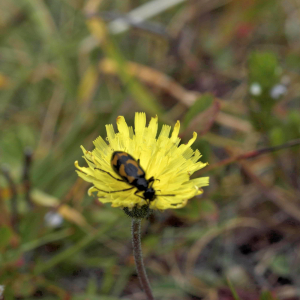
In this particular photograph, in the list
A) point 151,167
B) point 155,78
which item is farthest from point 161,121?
point 155,78

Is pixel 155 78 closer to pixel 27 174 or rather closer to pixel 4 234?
pixel 27 174

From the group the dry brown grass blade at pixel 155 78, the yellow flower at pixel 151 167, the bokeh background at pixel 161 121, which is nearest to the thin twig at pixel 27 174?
the bokeh background at pixel 161 121

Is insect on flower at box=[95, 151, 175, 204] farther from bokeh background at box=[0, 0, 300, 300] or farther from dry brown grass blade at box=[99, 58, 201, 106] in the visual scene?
dry brown grass blade at box=[99, 58, 201, 106]

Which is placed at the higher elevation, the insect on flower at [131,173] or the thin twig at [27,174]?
the thin twig at [27,174]

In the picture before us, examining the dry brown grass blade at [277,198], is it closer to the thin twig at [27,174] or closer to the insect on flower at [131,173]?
the insect on flower at [131,173]

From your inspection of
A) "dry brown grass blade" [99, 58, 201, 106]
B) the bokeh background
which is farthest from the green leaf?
"dry brown grass blade" [99, 58, 201, 106]

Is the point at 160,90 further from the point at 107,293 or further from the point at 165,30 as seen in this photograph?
the point at 107,293
